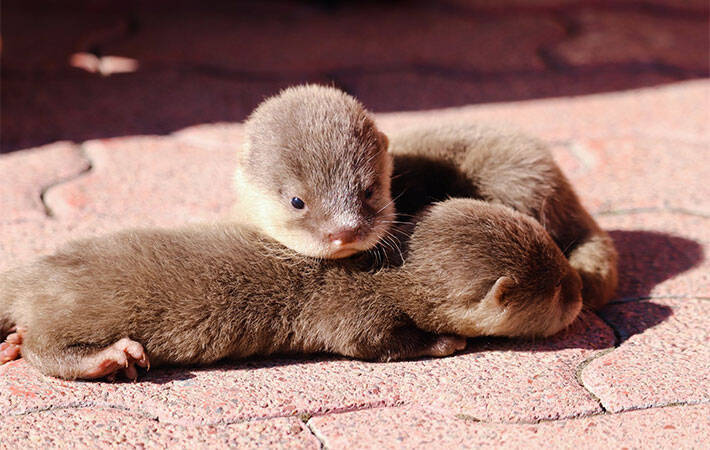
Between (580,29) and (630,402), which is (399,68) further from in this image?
(630,402)

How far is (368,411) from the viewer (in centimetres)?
266

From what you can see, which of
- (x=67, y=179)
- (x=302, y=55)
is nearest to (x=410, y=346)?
(x=67, y=179)

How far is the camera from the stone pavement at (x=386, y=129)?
8.52 feet

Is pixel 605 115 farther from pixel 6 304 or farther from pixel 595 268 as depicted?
pixel 6 304

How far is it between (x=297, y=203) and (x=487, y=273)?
2.19 feet

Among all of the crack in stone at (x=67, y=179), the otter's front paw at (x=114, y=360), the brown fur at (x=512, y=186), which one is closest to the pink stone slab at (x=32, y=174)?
the crack in stone at (x=67, y=179)

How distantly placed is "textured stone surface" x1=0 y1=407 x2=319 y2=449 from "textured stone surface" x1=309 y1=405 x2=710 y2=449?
0.11 metres

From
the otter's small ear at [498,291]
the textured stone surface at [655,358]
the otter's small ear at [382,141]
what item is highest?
the otter's small ear at [382,141]

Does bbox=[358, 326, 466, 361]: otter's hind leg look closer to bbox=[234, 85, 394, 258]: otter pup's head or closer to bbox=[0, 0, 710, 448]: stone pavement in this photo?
bbox=[0, 0, 710, 448]: stone pavement

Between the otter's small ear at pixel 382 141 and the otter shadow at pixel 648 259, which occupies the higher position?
the otter's small ear at pixel 382 141

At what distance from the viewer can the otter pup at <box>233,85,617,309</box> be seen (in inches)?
118

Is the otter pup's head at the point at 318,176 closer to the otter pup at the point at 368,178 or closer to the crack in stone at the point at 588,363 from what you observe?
the otter pup at the point at 368,178

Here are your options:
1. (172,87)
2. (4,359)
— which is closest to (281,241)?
(4,359)

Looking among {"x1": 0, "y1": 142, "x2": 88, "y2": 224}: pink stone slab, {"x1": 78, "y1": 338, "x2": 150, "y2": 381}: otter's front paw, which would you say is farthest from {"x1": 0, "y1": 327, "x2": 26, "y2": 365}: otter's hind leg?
{"x1": 0, "y1": 142, "x2": 88, "y2": 224}: pink stone slab
